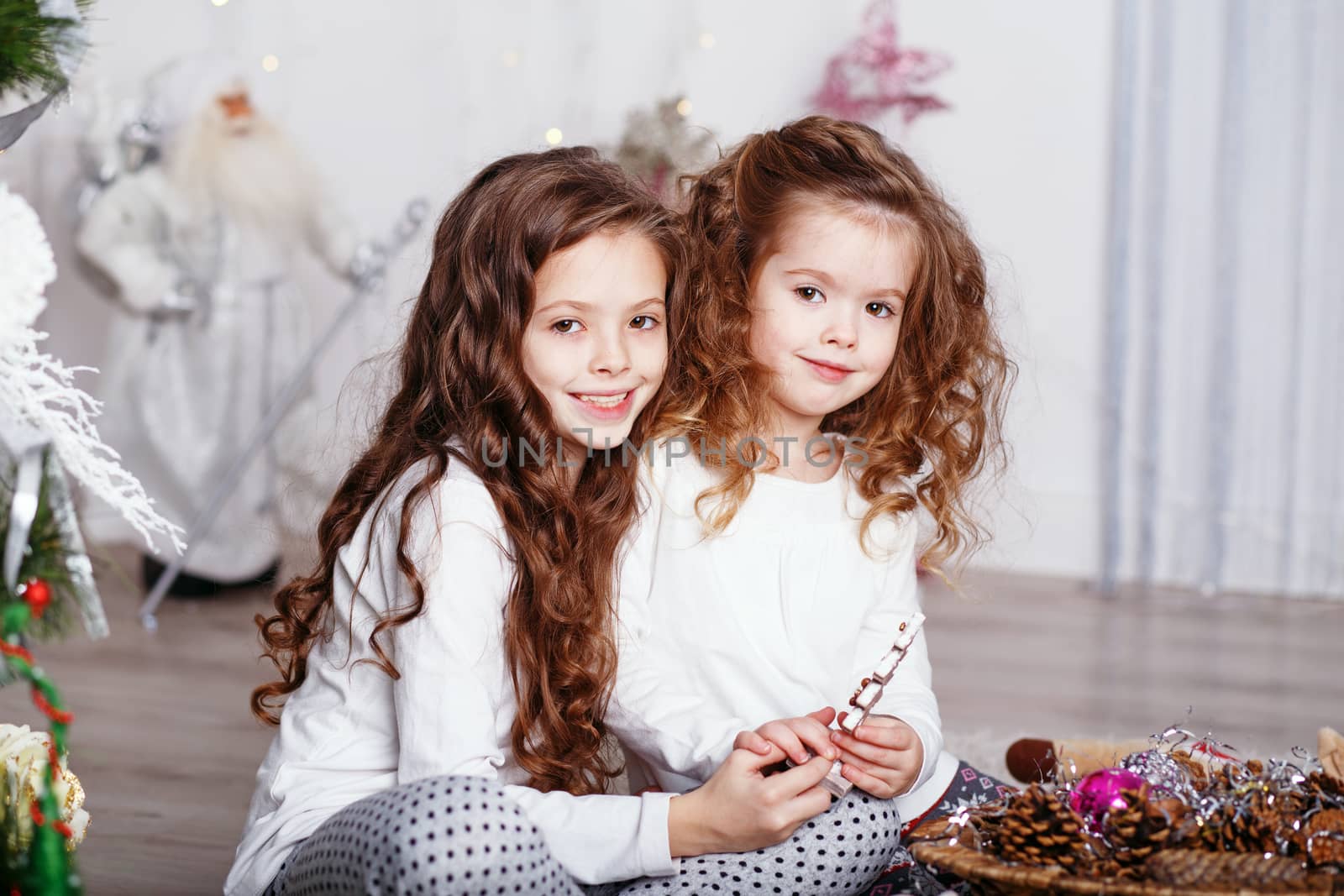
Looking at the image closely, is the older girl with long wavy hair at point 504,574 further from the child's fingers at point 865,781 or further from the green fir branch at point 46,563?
the green fir branch at point 46,563

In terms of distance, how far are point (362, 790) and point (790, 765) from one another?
1.21 ft

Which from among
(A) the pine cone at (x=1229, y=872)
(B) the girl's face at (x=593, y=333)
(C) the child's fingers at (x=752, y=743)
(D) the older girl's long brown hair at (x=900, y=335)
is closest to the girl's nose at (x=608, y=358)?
(B) the girl's face at (x=593, y=333)

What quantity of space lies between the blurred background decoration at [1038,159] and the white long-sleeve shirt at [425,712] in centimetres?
179

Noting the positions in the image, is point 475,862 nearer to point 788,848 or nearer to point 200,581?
point 788,848

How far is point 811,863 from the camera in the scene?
113cm

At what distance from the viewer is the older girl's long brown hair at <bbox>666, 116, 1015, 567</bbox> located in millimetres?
1317

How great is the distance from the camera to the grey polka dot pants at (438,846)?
95 centimetres

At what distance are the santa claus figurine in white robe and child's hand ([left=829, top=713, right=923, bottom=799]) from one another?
200cm

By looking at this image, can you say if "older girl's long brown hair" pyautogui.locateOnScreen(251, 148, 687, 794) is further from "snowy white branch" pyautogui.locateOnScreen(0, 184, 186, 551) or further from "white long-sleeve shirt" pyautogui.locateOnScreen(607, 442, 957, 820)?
"snowy white branch" pyautogui.locateOnScreen(0, 184, 186, 551)

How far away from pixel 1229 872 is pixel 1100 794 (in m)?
0.10

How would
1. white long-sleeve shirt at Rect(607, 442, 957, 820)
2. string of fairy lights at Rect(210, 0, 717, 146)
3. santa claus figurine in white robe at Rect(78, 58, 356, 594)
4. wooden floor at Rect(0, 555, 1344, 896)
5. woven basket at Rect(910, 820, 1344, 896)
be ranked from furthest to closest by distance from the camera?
string of fairy lights at Rect(210, 0, 717, 146) → santa claus figurine in white robe at Rect(78, 58, 356, 594) → wooden floor at Rect(0, 555, 1344, 896) → white long-sleeve shirt at Rect(607, 442, 957, 820) → woven basket at Rect(910, 820, 1344, 896)

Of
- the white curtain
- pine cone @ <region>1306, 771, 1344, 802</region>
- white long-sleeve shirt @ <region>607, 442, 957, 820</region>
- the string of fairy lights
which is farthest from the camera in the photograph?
the string of fairy lights

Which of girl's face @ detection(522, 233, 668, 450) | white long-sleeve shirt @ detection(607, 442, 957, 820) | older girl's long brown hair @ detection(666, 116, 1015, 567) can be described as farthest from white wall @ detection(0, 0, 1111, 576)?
girl's face @ detection(522, 233, 668, 450)

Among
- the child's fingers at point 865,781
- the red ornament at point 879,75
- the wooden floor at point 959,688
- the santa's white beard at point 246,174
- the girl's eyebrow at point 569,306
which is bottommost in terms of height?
the wooden floor at point 959,688
